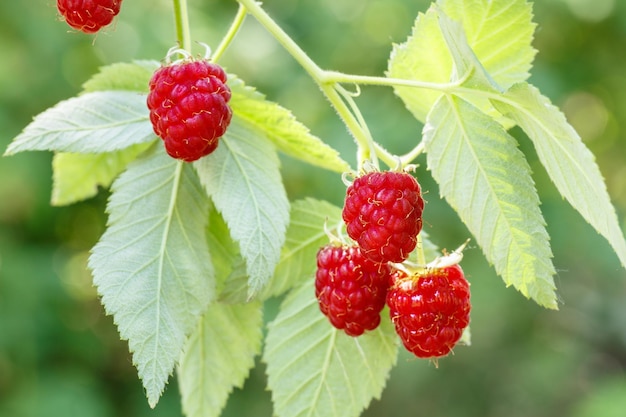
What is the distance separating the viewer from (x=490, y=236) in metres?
0.83

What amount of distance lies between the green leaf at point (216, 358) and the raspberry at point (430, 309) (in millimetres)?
207

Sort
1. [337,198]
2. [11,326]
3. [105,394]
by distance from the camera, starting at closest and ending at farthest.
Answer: [337,198], [11,326], [105,394]

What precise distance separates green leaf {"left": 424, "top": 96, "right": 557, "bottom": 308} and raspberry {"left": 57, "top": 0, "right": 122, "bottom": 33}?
1.14 ft

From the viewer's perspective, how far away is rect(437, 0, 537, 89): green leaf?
3.01 ft

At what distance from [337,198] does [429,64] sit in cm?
241

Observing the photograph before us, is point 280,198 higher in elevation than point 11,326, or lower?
higher

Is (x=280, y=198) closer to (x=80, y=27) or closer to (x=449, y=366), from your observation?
(x=80, y=27)

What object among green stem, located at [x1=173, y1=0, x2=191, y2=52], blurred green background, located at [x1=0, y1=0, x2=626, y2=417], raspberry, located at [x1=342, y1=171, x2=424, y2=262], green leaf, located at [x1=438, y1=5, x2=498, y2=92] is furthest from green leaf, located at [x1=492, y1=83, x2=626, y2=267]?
blurred green background, located at [x1=0, y1=0, x2=626, y2=417]

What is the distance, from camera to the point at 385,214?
807 millimetres

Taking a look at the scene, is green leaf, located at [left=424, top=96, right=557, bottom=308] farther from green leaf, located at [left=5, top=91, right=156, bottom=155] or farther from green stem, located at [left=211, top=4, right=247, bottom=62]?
green leaf, located at [left=5, top=91, right=156, bottom=155]

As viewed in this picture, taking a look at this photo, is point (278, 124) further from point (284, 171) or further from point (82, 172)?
point (284, 171)

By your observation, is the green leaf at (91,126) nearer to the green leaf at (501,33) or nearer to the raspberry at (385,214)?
the raspberry at (385,214)

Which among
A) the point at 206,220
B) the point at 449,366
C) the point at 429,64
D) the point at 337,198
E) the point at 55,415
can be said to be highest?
the point at 429,64

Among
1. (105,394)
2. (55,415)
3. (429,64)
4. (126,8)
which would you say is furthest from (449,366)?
(429,64)
